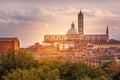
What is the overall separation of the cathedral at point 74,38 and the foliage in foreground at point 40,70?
1851 inches

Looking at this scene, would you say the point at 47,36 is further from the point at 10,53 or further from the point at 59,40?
the point at 10,53

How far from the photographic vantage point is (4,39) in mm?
55875

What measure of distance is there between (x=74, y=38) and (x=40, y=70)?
180ft

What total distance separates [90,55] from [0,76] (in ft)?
141

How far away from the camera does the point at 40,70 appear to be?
2292cm

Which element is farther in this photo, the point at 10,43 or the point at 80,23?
the point at 80,23

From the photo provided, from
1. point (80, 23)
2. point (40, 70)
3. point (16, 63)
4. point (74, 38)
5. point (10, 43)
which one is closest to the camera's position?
point (40, 70)

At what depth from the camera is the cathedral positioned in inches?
2990

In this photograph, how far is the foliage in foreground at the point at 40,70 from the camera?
22.0 meters

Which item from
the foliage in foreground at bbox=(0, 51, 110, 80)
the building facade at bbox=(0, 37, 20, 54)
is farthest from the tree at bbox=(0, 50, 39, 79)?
the building facade at bbox=(0, 37, 20, 54)

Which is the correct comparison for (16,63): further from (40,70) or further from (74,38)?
(74,38)

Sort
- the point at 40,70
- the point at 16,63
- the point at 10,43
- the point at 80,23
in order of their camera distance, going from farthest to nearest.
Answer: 1. the point at 80,23
2. the point at 10,43
3. the point at 16,63
4. the point at 40,70

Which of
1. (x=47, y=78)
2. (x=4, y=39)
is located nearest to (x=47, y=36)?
(x=4, y=39)

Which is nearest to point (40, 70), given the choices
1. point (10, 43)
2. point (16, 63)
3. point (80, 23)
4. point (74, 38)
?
point (16, 63)
